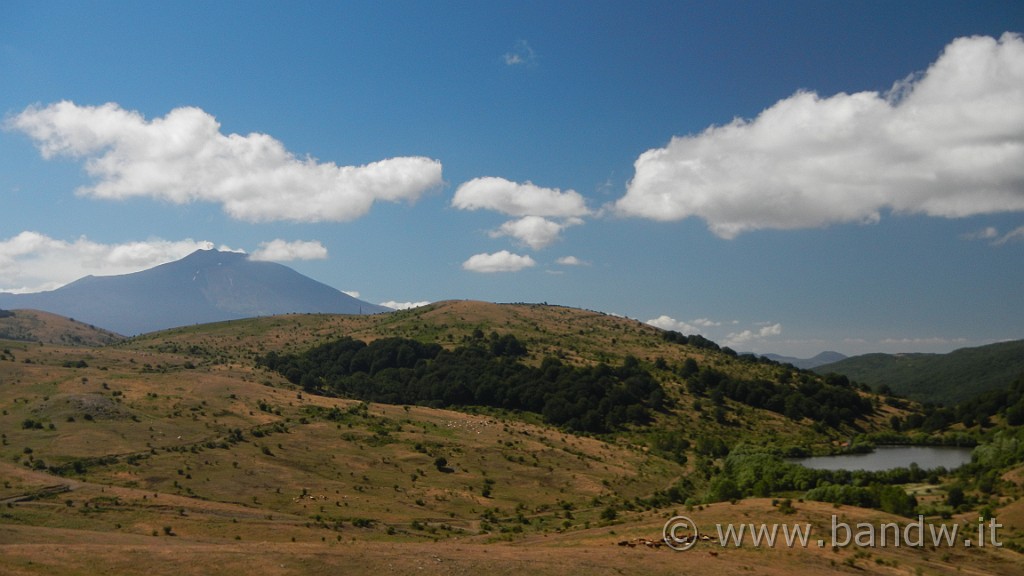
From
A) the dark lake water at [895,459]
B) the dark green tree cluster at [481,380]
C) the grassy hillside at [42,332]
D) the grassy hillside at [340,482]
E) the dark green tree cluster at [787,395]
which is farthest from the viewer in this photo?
the grassy hillside at [42,332]

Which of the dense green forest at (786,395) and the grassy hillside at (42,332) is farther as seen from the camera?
the grassy hillside at (42,332)

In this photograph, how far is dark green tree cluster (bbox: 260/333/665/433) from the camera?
358 feet

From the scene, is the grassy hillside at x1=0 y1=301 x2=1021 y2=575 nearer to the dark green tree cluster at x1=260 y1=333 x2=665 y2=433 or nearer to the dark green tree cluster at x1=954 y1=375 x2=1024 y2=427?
the dark green tree cluster at x1=260 y1=333 x2=665 y2=433

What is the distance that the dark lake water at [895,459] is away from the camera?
84938 millimetres

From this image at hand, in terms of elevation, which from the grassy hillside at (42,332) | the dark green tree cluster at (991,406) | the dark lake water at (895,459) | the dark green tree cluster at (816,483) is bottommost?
the dark lake water at (895,459)

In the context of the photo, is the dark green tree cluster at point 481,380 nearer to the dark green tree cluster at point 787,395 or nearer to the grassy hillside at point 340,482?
the grassy hillside at point 340,482

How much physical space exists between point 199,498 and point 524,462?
110 feet

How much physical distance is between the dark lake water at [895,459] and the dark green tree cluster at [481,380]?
27413 millimetres

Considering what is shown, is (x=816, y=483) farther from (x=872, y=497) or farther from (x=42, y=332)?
(x=42, y=332)

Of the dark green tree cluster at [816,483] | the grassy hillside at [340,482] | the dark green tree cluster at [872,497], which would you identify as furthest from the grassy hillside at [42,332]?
the dark green tree cluster at [872,497]

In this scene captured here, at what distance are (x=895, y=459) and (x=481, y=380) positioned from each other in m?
63.3

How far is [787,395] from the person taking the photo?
12144 cm

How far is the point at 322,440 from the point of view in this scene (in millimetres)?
→ 73938

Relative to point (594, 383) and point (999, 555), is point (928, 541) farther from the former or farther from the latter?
point (594, 383)
